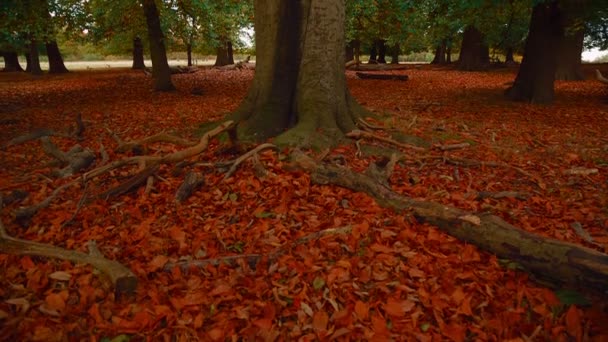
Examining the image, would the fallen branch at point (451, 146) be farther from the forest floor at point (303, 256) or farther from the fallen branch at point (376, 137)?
the fallen branch at point (376, 137)

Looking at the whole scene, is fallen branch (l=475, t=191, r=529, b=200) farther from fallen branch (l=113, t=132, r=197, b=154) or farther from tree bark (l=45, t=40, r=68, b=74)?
tree bark (l=45, t=40, r=68, b=74)

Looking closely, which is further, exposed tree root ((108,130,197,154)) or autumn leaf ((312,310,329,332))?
exposed tree root ((108,130,197,154))

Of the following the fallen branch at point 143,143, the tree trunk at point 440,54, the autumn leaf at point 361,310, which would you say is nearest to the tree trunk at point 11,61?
the fallen branch at point 143,143

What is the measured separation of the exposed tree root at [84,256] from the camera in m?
2.71

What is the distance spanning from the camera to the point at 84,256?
3049 mm

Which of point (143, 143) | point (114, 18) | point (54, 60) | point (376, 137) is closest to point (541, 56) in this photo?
point (376, 137)

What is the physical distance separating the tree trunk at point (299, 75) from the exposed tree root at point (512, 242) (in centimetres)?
183

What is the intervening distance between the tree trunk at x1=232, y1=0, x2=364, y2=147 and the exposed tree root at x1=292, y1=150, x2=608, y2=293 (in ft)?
6.01

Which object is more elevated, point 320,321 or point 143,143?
point 143,143

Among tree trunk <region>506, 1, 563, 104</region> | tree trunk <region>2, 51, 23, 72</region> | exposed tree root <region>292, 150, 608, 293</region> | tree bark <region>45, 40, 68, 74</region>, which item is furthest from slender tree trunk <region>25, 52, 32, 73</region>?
exposed tree root <region>292, 150, 608, 293</region>

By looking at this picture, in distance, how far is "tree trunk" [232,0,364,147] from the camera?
5652 millimetres

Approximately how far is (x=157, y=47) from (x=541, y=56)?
12574 mm

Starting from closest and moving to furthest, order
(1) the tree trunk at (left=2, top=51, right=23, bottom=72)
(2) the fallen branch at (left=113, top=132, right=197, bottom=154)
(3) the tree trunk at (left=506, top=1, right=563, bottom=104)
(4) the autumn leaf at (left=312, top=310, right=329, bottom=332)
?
(4) the autumn leaf at (left=312, top=310, right=329, bottom=332) < (2) the fallen branch at (left=113, top=132, right=197, bottom=154) < (3) the tree trunk at (left=506, top=1, right=563, bottom=104) < (1) the tree trunk at (left=2, top=51, right=23, bottom=72)

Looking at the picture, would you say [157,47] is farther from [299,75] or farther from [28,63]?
[28,63]
